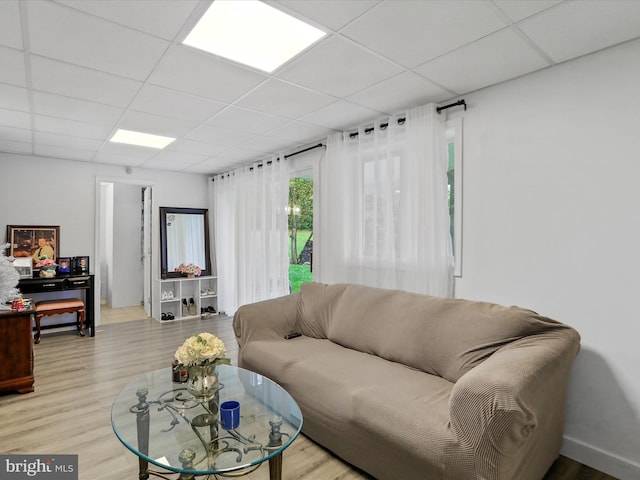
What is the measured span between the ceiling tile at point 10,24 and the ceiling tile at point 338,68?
55.7 inches

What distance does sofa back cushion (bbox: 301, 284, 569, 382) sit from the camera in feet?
6.84

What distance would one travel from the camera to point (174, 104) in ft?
9.67

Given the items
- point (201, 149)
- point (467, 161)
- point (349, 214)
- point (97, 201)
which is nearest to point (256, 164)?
point (201, 149)

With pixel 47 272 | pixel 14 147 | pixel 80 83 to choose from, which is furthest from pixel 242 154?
pixel 47 272

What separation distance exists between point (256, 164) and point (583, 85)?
3844 mm

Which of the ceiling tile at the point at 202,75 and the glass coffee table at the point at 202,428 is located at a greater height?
the ceiling tile at the point at 202,75

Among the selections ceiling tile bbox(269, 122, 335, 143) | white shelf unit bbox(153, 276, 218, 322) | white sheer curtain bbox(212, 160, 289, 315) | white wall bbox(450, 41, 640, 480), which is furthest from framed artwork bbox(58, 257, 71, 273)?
white wall bbox(450, 41, 640, 480)

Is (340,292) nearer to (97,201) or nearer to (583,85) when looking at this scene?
(583,85)

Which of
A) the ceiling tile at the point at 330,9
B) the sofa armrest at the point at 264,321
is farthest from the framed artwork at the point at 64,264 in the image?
the ceiling tile at the point at 330,9

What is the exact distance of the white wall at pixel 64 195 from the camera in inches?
185

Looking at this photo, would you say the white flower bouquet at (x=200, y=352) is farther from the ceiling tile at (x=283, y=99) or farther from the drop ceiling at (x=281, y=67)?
the ceiling tile at (x=283, y=99)

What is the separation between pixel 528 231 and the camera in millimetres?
2436

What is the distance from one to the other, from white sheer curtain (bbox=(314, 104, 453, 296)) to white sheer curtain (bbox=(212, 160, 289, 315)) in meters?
0.84

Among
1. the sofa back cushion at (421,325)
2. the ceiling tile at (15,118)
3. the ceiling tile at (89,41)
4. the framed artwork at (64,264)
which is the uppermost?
the ceiling tile at (15,118)
